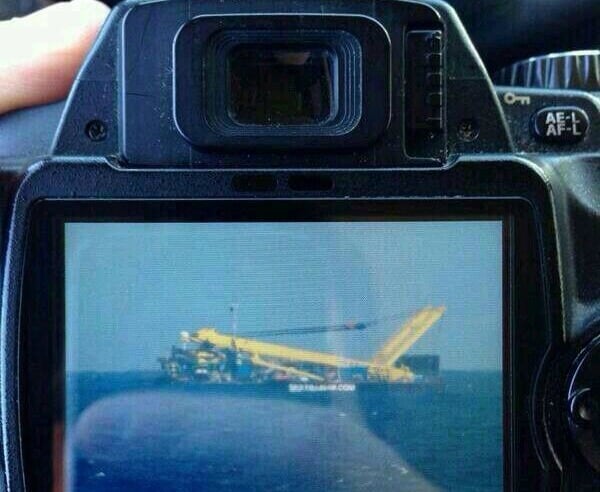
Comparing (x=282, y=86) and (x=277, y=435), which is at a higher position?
(x=282, y=86)

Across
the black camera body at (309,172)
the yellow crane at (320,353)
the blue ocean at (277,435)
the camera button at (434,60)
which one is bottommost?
the blue ocean at (277,435)

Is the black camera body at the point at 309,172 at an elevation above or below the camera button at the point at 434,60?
below

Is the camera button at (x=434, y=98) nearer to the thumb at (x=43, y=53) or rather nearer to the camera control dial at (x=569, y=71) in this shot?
the camera control dial at (x=569, y=71)

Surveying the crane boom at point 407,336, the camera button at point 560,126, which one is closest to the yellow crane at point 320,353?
the crane boom at point 407,336

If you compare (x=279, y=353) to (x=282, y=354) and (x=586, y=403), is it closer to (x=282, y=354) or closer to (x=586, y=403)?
(x=282, y=354)

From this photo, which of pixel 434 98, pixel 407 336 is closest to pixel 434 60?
pixel 434 98

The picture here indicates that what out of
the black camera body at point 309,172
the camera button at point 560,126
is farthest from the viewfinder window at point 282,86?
the camera button at point 560,126

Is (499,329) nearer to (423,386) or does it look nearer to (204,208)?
(423,386)

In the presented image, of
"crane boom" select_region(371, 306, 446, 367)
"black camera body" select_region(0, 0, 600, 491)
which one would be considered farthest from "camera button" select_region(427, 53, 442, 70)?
"crane boom" select_region(371, 306, 446, 367)
